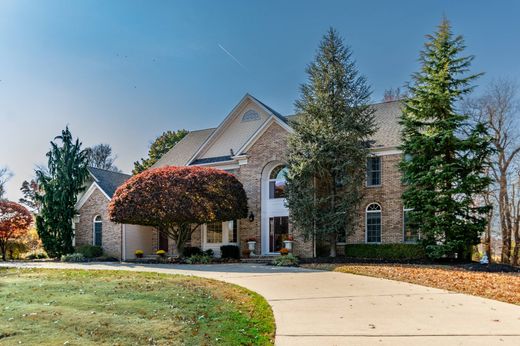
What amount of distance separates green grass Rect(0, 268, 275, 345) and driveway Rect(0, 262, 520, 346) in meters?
0.53

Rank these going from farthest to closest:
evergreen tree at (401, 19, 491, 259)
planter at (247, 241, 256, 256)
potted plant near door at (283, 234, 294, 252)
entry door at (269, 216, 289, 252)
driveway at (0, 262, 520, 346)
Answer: planter at (247, 241, 256, 256) < entry door at (269, 216, 289, 252) < potted plant near door at (283, 234, 294, 252) < evergreen tree at (401, 19, 491, 259) < driveway at (0, 262, 520, 346)

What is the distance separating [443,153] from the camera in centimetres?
1947

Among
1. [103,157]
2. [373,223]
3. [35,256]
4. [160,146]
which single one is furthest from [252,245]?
[103,157]

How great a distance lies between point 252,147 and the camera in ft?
79.2

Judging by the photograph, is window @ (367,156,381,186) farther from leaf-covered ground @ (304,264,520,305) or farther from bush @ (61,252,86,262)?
bush @ (61,252,86,262)

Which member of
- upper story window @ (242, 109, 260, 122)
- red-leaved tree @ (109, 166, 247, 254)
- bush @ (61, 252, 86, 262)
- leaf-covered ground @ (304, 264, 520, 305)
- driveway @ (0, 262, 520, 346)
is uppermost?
upper story window @ (242, 109, 260, 122)

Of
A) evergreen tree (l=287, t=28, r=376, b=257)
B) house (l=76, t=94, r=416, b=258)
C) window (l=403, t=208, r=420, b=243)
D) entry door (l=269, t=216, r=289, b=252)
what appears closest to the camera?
evergreen tree (l=287, t=28, r=376, b=257)

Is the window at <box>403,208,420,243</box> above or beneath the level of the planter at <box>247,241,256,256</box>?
above

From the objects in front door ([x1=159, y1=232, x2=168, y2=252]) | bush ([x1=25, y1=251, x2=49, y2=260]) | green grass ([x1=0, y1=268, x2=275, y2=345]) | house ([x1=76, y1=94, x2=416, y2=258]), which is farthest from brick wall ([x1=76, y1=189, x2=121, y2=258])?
green grass ([x1=0, y1=268, x2=275, y2=345])

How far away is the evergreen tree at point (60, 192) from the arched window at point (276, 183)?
11.8 m

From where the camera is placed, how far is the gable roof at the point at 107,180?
88.9 feet

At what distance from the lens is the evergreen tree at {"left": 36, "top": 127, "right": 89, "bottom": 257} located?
2611 centimetres

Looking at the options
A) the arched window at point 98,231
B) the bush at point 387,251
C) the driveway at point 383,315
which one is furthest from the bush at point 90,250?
the driveway at point 383,315

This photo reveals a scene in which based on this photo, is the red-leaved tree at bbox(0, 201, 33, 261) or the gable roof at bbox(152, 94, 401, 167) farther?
the red-leaved tree at bbox(0, 201, 33, 261)
